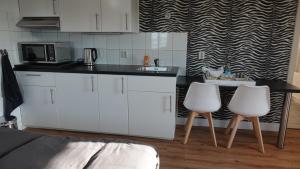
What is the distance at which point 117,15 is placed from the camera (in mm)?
2982

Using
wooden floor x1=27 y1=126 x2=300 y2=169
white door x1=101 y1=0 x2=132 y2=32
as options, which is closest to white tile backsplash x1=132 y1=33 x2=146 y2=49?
white door x1=101 y1=0 x2=132 y2=32

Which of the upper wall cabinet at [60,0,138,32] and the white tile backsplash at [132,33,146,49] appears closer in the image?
the upper wall cabinet at [60,0,138,32]

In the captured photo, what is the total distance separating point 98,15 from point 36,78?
117 cm

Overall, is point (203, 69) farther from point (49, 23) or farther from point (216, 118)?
point (49, 23)

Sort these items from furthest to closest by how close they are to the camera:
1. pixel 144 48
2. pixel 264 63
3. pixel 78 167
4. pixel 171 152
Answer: pixel 144 48 < pixel 264 63 < pixel 171 152 < pixel 78 167

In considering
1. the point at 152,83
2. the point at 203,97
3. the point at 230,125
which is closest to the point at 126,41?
the point at 152,83

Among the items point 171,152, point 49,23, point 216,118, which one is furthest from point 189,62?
point 49,23

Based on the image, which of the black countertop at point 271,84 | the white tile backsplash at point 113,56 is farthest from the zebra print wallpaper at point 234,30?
the white tile backsplash at point 113,56

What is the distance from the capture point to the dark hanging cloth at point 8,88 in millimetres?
2928

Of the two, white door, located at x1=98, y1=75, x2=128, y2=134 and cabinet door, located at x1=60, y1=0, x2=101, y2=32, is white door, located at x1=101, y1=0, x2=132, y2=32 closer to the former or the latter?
cabinet door, located at x1=60, y1=0, x2=101, y2=32

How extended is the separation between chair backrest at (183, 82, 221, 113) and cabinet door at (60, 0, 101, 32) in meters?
1.45

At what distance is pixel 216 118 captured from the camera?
11.4 ft

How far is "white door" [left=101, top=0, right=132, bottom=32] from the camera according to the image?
2946 mm

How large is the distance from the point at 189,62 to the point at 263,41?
1010 millimetres
